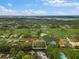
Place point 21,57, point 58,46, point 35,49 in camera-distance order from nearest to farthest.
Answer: point 21,57
point 35,49
point 58,46

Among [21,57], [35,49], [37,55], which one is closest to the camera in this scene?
[21,57]

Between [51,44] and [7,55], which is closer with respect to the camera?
[7,55]

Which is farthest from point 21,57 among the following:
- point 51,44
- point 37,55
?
point 51,44

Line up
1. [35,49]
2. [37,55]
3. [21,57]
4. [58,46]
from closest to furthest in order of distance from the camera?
[21,57], [37,55], [35,49], [58,46]

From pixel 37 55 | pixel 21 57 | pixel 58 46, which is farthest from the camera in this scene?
pixel 58 46

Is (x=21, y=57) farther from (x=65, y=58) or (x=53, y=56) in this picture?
(x=65, y=58)

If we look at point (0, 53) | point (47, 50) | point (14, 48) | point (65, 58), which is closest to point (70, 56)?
point (65, 58)

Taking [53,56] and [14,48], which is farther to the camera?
[14,48]

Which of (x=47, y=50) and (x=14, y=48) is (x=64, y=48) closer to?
(x=47, y=50)
